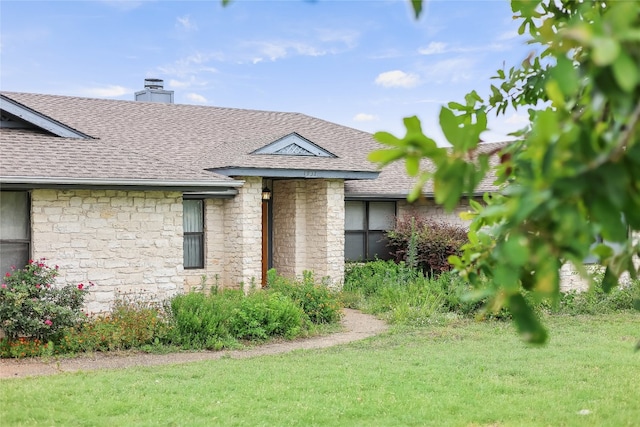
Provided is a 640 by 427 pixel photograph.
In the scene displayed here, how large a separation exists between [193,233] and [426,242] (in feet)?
19.4

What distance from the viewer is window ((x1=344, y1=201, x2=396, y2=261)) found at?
1948 cm

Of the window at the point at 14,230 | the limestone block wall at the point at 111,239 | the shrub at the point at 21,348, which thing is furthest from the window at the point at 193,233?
the shrub at the point at 21,348

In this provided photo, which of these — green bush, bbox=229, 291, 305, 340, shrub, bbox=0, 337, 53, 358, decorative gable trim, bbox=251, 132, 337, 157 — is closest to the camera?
shrub, bbox=0, 337, 53, 358

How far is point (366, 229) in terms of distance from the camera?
19734mm

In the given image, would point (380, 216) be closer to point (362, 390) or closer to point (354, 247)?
point (354, 247)

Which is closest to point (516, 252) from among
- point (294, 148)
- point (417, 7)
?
point (417, 7)

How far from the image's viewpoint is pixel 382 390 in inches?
336

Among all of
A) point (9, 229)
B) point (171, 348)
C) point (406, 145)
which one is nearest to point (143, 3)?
point (9, 229)

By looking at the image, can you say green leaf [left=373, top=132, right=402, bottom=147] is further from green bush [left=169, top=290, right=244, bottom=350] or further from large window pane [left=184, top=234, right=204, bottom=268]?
large window pane [left=184, top=234, right=204, bottom=268]

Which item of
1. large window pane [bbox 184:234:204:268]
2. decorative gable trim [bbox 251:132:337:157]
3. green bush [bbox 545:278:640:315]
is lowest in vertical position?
green bush [bbox 545:278:640:315]

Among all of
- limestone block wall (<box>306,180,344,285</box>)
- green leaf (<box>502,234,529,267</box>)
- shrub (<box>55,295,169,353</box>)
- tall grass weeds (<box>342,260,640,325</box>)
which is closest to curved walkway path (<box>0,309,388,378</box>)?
shrub (<box>55,295,169,353</box>)

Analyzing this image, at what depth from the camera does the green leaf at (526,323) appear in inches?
70.6

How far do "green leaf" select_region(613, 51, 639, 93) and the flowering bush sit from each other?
10.5 meters

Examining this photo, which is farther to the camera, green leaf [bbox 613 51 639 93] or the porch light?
the porch light
